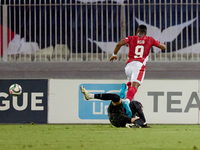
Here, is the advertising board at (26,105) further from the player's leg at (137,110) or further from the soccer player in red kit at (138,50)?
the player's leg at (137,110)

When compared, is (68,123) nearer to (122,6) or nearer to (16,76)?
(16,76)

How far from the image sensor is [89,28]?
10.1 metres

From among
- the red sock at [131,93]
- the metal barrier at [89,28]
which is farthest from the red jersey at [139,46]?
the metal barrier at [89,28]

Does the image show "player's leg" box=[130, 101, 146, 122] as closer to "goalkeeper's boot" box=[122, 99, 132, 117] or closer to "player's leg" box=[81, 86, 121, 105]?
"goalkeeper's boot" box=[122, 99, 132, 117]

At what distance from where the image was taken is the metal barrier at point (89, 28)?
33.0ft

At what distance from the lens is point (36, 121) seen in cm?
877

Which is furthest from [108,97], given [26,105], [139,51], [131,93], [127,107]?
[26,105]

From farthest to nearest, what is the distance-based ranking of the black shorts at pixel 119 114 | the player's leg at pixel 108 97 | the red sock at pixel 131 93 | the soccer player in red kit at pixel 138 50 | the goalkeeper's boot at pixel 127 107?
1. the soccer player in red kit at pixel 138 50
2. the red sock at pixel 131 93
3. the goalkeeper's boot at pixel 127 107
4. the black shorts at pixel 119 114
5. the player's leg at pixel 108 97

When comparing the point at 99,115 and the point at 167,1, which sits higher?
the point at 167,1

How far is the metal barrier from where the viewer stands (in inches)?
396

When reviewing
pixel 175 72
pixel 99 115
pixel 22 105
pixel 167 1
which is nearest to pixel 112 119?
pixel 99 115

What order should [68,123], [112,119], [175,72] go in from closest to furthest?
1. [112,119]
2. [68,123]
3. [175,72]

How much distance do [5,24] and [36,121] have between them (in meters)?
Result: 2.74

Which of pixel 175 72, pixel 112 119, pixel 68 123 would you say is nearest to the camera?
pixel 112 119
